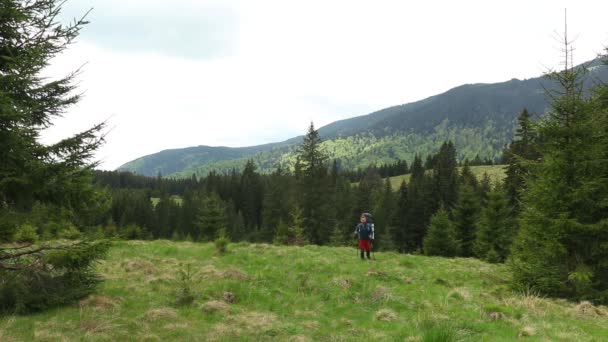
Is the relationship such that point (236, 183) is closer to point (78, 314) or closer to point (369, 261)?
point (369, 261)

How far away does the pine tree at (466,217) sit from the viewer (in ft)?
148

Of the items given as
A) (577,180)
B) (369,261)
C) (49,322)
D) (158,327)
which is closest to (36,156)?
(49,322)

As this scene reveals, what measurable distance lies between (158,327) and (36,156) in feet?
17.8

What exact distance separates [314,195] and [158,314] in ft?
137

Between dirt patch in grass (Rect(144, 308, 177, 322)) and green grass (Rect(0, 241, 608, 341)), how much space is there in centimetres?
2

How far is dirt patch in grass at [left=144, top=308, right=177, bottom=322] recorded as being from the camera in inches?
360

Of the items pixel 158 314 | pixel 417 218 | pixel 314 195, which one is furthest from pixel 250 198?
pixel 158 314

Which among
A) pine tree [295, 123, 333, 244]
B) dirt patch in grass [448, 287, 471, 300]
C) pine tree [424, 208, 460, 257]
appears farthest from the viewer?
pine tree [295, 123, 333, 244]

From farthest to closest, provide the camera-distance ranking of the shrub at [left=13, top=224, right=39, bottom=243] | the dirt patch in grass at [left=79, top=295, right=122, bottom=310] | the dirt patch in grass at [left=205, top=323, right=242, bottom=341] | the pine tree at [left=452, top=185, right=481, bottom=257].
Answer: the pine tree at [left=452, top=185, right=481, bottom=257] → the shrub at [left=13, top=224, right=39, bottom=243] → the dirt patch in grass at [left=79, top=295, right=122, bottom=310] → the dirt patch in grass at [left=205, top=323, right=242, bottom=341]

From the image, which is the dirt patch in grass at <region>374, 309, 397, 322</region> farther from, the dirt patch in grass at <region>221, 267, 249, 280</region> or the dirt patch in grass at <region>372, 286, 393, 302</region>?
the dirt patch in grass at <region>221, 267, 249, 280</region>

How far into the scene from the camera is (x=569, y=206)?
552 inches

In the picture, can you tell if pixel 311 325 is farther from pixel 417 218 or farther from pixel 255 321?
pixel 417 218

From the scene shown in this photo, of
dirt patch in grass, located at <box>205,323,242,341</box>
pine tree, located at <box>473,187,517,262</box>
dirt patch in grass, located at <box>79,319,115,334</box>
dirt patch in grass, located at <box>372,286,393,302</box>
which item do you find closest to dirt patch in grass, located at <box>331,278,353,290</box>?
dirt patch in grass, located at <box>372,286,393,302</box>

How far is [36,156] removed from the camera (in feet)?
31.4
